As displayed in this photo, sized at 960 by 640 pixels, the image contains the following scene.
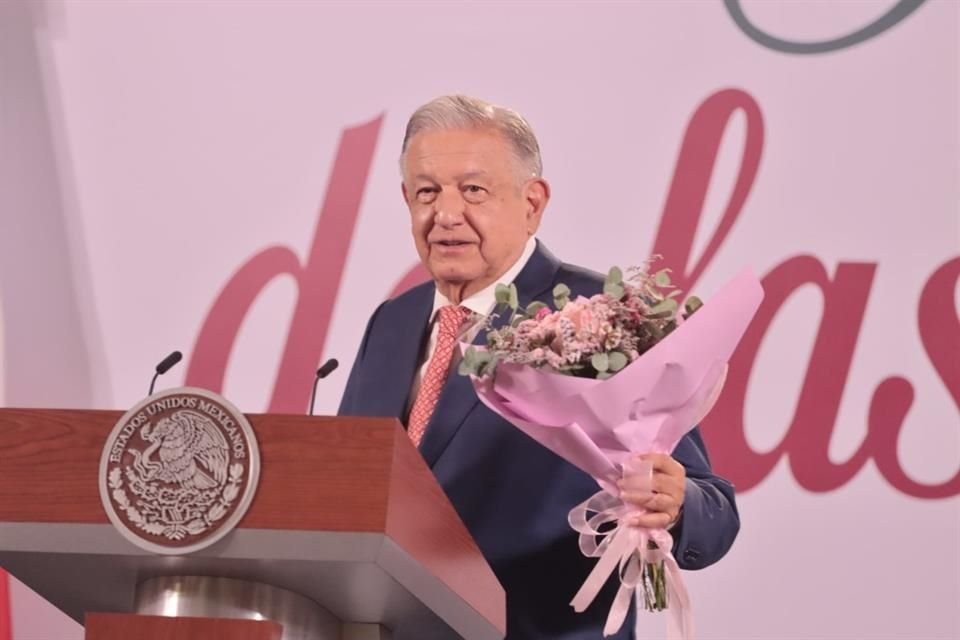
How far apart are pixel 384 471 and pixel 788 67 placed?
7.44 feet

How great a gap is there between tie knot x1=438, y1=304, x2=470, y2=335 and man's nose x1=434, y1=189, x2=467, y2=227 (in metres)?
0.16

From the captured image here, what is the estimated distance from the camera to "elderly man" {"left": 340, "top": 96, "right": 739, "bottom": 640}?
2648 mm

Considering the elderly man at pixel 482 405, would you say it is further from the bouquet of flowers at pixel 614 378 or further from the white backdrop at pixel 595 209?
the white backdrop at pixel 595 209

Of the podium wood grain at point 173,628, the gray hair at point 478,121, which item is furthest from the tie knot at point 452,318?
the podium wood grain at point 173,628

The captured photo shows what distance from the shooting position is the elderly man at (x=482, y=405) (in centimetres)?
265

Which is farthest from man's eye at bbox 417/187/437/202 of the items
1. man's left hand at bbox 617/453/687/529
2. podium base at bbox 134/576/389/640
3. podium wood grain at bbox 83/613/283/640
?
podium wood grain at bbox 83/613/283/640

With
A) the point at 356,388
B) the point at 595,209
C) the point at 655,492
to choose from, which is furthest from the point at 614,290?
the point at 595,209

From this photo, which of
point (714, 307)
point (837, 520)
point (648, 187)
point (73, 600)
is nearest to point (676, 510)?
point (714, 307)

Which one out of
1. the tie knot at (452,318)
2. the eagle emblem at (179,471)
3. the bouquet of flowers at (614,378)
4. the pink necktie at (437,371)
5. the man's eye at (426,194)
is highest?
the man's eye at (426,194)

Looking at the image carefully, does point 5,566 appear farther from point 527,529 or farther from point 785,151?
point 785,151

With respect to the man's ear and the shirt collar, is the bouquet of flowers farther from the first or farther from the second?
the man's ear

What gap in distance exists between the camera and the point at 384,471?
6.22 ft

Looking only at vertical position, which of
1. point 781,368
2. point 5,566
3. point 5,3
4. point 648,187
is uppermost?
point 5,3

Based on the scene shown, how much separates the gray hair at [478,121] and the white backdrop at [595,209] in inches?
34.4
